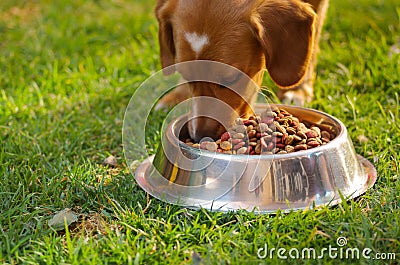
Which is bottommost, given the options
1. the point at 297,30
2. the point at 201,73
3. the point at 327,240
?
the point at 327,240

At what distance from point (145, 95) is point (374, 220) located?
7.55ft

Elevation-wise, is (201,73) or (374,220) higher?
(201,73)

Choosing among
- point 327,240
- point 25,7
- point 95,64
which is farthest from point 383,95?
point 25,7

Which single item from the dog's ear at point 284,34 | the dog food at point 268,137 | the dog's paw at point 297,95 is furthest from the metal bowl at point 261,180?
the dog's paw at point 297,95

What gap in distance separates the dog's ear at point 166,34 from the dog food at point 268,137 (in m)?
0.68

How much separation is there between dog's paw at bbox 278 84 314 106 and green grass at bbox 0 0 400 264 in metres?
0.10

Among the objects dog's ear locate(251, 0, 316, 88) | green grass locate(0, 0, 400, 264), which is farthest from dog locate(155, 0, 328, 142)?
green grass locate(0, 0, 400, 264)

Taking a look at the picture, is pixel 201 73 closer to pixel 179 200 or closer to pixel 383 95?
pixel 179 200

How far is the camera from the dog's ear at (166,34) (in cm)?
353

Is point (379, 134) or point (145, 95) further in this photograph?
point (145, 95)

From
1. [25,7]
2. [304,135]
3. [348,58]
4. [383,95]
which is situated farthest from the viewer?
[25,7]

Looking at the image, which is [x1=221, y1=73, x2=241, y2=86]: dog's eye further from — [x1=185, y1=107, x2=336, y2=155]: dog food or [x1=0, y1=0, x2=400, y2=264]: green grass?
[x1=0, y1=0, x2=400, y2=264]: green grass

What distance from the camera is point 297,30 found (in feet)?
10.8

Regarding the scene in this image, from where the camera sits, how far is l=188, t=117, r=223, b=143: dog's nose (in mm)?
3299
